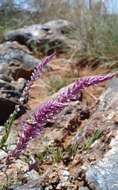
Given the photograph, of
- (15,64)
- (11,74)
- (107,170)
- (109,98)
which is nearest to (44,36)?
(15,64)

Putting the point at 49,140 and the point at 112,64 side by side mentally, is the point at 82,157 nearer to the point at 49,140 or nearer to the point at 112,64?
the point at 49,140

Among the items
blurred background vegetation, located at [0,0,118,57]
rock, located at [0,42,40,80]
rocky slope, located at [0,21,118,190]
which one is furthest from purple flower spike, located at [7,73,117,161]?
blurred background vegetation, located at [0,0,118,57]

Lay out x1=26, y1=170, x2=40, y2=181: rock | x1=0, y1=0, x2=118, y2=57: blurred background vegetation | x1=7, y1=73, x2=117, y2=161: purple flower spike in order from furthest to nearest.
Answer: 1. x1=0, y1=0, x2=118, y2=57: blurred background vegetation
2. x1=26, y1=170, x2=40, y2=181: rock
3. x1=7, y1=73, x2=117, y2=161: purple flower spike

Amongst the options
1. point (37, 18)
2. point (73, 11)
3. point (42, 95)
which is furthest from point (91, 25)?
point (37, 18)

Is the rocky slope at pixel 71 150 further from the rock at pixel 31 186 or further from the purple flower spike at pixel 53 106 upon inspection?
the purple flower spike at pixel 53 106

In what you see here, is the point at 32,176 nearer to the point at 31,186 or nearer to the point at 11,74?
the point at 31,186

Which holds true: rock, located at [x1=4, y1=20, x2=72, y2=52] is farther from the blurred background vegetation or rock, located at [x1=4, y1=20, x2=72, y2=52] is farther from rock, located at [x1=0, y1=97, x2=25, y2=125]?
rock, located at [x1=0, y1=97, x2=25, y2=125]

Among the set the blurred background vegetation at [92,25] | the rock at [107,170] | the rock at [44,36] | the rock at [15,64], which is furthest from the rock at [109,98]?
the rock at [44,36]

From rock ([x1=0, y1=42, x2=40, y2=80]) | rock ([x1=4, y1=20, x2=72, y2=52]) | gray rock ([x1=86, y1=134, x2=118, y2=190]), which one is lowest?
gray rock ([x1=86, y1=134, x2=118, y2=190])
